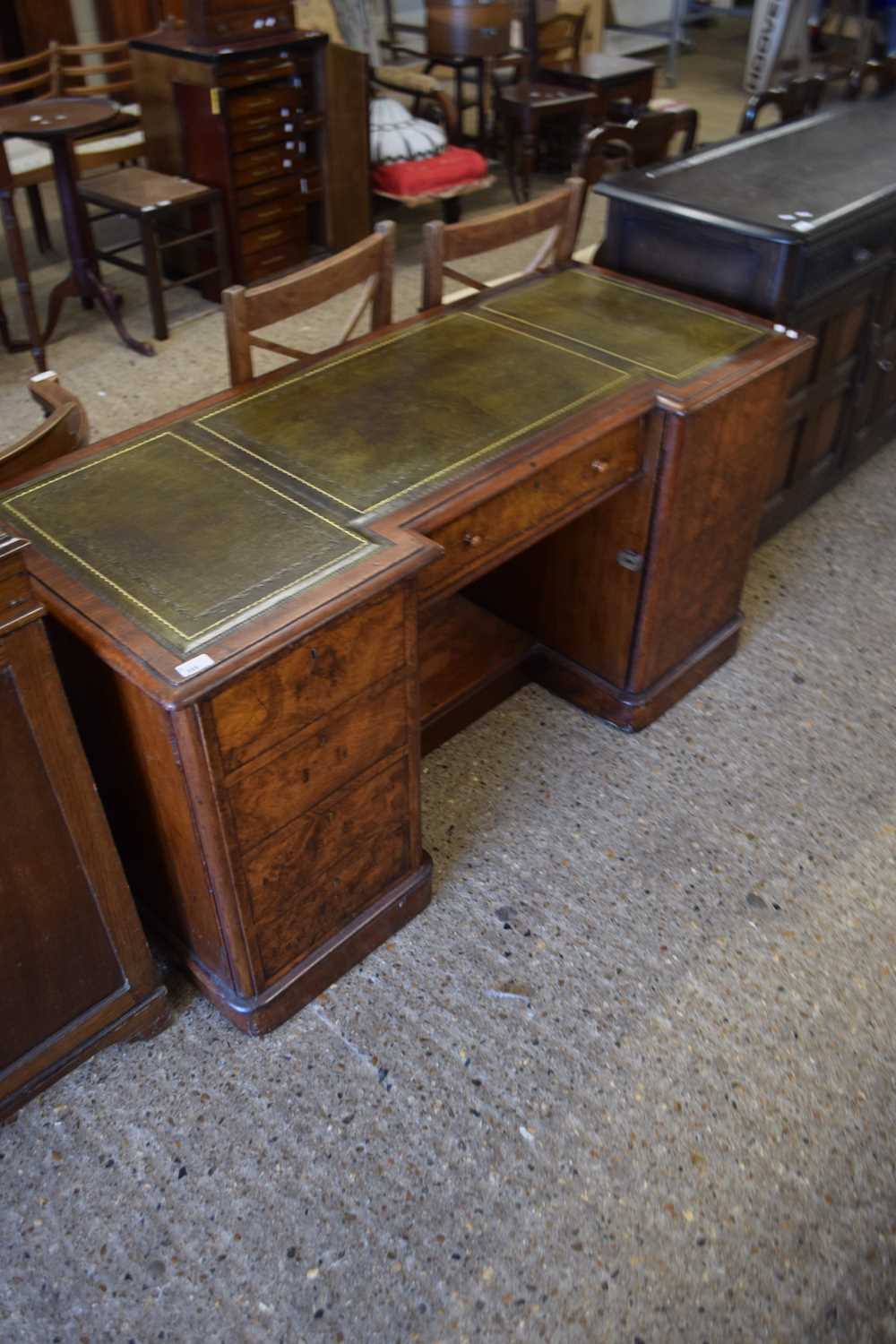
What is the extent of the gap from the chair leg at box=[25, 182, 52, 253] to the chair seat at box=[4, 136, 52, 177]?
16 centimetres

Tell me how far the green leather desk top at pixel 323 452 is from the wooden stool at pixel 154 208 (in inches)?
81.7

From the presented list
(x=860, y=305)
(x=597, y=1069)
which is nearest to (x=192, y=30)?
(x=860, y=305)

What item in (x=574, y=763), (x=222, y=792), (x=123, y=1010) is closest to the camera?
(x=222, y=792)

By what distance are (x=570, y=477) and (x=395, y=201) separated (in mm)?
3543

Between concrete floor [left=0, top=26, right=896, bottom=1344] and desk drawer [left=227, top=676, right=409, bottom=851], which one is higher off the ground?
desk drawer [left=227, top=676, right=409, bottom=851]

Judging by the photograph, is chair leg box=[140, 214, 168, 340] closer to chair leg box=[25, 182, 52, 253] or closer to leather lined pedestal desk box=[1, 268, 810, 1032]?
chair leg box=[25, 182, 52, 253]

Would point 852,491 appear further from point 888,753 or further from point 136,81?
point 136,81

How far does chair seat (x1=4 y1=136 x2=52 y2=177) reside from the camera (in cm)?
425

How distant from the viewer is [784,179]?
9.32 feet

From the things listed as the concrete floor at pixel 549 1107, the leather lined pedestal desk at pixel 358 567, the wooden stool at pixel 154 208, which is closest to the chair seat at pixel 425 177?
the wooden stool at pixel 154 208

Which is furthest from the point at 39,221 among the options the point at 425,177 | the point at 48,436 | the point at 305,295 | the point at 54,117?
the point at 48,436

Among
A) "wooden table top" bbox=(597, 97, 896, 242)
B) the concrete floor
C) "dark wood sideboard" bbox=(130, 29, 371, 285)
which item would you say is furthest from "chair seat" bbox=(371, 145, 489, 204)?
the concrete floor

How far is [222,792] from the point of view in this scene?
1.53 meters

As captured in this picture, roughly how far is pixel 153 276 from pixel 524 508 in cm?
271
